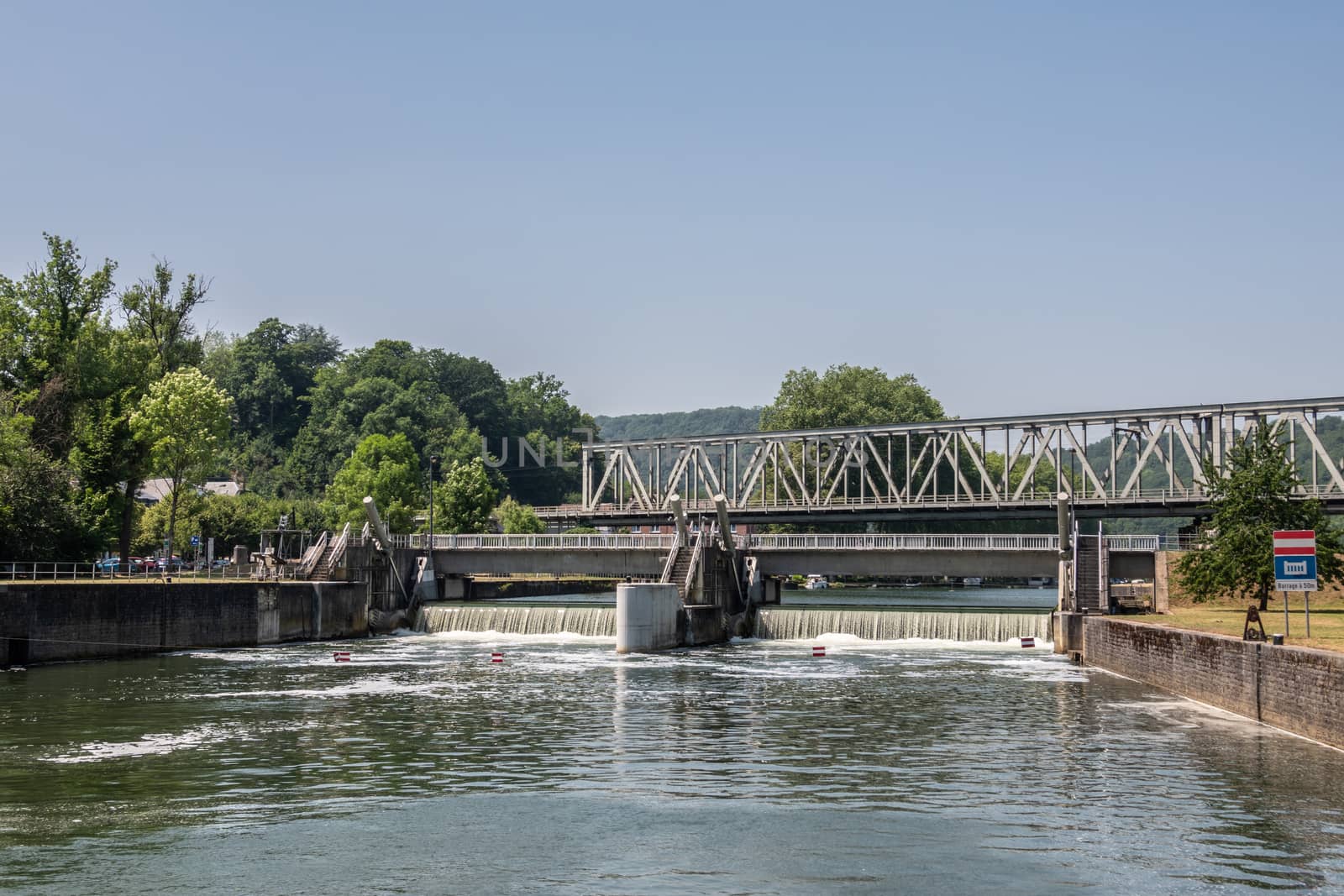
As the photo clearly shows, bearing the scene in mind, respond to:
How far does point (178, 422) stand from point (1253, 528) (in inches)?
2304

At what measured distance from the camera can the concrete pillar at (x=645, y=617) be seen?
67.4 metres

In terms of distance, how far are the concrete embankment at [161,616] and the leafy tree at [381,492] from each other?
47.5 m

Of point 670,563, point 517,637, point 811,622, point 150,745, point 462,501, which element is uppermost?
point 462,501

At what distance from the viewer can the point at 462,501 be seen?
134 meters

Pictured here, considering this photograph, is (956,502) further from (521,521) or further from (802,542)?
(521,521)

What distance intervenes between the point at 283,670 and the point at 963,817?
37820mm

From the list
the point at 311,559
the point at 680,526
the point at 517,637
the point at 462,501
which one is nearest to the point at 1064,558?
the point at 680,526

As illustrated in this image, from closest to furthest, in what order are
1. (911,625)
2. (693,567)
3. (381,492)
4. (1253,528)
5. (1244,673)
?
(1244,673)
(1253,528)
(911,625)
(693,567)
(381,492)

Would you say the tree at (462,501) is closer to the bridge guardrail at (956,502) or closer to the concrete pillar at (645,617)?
the bridge guardrail at (956,502)

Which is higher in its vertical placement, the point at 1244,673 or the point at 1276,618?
the point at 1276,618

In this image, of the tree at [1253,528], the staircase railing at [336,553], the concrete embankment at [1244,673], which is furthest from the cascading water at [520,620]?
the tree at [1253,528]

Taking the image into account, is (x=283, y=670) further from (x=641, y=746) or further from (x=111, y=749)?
(x=641, y=746)

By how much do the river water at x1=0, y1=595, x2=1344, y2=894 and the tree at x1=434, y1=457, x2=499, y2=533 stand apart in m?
81.8

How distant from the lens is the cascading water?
7781cm
